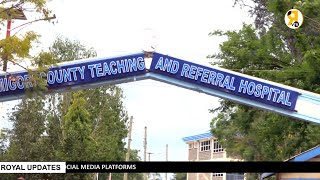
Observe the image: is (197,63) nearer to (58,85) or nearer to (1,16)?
(58,85)

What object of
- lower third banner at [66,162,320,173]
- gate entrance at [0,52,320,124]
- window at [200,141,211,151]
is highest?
window at [200,141,211,151]

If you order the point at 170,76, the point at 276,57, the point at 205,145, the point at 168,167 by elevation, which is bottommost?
the point at 168,167

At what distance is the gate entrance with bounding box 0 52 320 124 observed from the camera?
20844 millimetres

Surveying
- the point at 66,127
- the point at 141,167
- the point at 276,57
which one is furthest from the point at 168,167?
the point at 66,127

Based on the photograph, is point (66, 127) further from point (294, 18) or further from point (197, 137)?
point (197, 137)

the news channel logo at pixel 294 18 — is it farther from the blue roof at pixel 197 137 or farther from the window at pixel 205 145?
the window at pixel 205 145

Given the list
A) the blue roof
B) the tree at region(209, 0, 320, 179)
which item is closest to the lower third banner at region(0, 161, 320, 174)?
the tree at region(209, 0, 320, 179)

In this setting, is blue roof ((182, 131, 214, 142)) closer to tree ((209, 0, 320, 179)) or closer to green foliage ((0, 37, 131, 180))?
green foliage ((0, 37, 131, 180))

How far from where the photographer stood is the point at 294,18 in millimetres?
20594

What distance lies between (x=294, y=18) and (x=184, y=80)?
4.20m

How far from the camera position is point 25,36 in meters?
14.8

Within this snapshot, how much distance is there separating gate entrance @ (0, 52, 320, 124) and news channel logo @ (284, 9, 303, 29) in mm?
2160

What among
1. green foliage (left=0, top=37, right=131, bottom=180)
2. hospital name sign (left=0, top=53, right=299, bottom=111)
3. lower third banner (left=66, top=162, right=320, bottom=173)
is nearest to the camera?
lower third banner (left=66, top=162, right=320, bottom=173)

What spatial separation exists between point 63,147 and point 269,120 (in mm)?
14007
